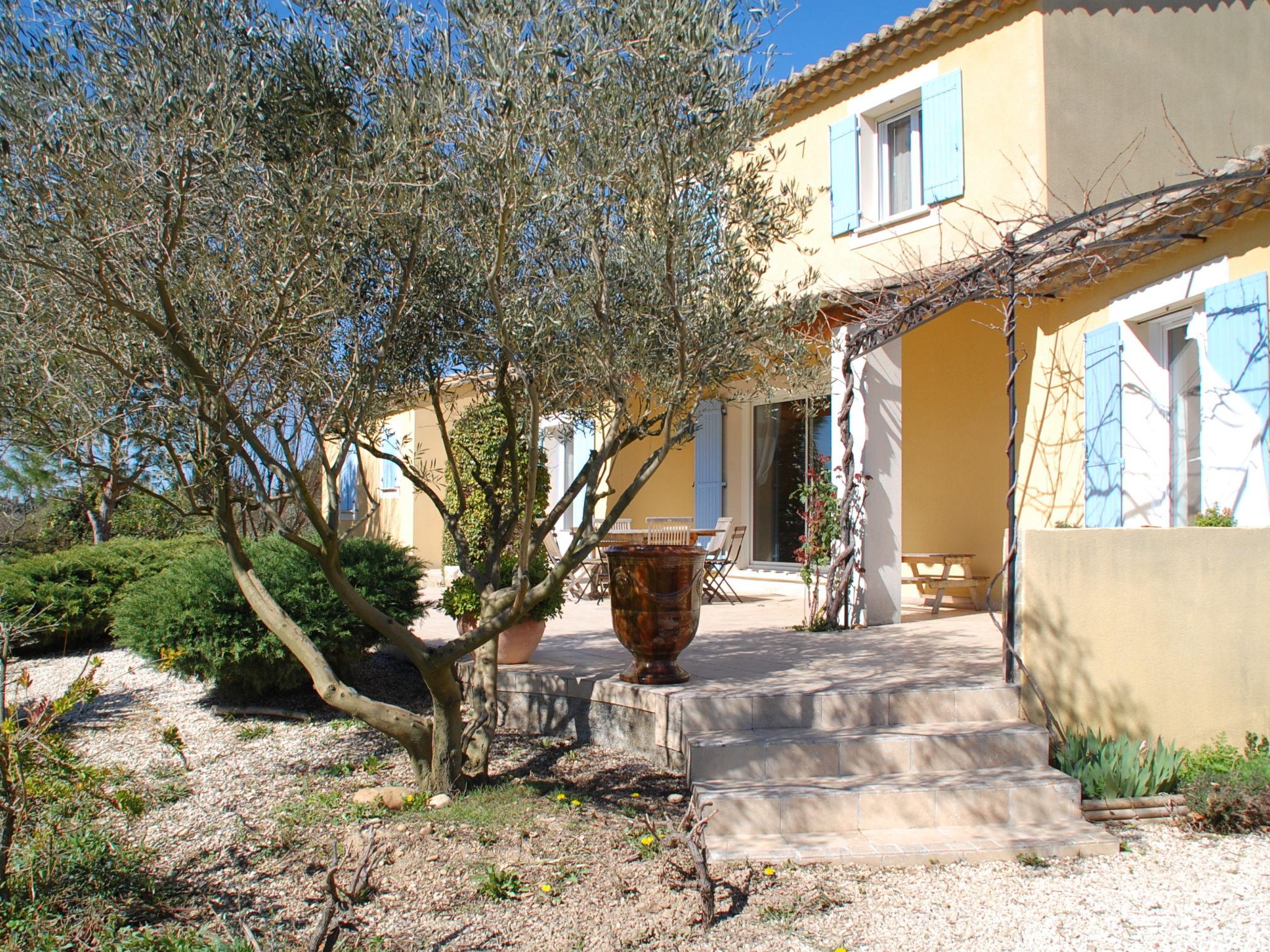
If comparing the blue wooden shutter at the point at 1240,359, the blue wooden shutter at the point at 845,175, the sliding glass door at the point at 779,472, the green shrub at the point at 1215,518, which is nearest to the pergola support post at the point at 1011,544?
the green shrub at the point at 1215,518

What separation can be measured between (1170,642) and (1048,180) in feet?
14.5

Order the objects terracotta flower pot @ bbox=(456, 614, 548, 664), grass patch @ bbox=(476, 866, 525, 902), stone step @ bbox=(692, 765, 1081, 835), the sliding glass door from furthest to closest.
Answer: the sliding glass door
terracotta flower pot @ bbox=(456, 614, 548, 664)
stone step @ bbox=(692, 765, 1081, 835)
grass patch @ bbox=(476, 866, 525, 902)

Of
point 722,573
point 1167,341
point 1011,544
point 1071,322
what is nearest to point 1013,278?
point 1011,544

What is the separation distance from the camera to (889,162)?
9.74m

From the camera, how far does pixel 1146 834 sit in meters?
4.63

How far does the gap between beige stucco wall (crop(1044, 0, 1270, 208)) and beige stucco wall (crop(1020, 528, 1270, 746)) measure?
3.96 meters

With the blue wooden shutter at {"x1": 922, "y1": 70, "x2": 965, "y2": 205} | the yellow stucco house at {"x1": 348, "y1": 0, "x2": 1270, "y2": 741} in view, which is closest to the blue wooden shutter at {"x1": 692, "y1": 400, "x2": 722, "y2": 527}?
the yellow stucco house at {"x1": 348, "y1": 0, "x2": 1270, "y2": 741}

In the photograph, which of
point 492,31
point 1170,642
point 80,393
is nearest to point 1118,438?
point 1170,642

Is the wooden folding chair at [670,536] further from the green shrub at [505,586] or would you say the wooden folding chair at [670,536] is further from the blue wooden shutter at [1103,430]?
the blue wooden shutter at [1103,430]

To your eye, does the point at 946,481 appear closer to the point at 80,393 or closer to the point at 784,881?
the point at 784,881

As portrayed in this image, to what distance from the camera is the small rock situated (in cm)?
472

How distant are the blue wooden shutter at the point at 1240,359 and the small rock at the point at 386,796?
16.8 feet

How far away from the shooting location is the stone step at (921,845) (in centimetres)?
421

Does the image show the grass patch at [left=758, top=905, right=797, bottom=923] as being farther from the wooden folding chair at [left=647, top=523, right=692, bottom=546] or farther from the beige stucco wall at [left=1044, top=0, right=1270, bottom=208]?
the wooden folding chair at [left=647, top=523, right=692, bottom=546]
